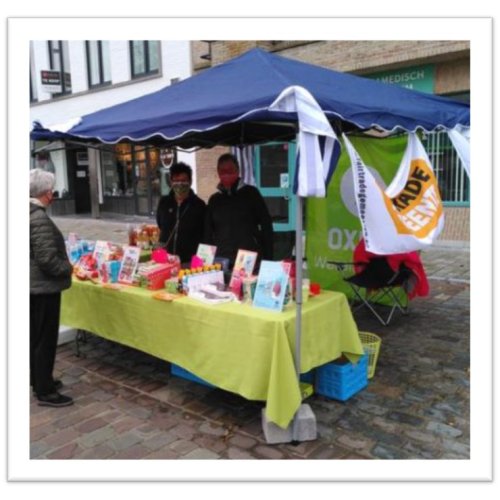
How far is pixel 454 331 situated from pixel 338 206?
6.12 ft

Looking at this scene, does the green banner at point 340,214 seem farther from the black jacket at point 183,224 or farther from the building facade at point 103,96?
the building facade at point 103,96

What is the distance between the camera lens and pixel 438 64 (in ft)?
29.8

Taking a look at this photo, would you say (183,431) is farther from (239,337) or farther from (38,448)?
(38,448)

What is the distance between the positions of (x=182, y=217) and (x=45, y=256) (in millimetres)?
1578

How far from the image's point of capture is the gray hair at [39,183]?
10.9ft

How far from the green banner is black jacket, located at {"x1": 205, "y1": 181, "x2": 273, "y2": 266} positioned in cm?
155

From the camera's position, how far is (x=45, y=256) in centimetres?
332

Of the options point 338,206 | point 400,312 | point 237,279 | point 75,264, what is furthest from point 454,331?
point 75,264

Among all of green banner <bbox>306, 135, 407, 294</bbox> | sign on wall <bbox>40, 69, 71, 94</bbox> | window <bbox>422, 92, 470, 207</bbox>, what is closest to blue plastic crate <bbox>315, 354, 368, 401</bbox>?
green banner <bbox>306, 135, 407, 294</bbox>

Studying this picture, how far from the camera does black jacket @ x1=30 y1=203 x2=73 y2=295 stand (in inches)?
130

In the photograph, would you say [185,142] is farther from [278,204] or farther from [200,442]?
[278,204]

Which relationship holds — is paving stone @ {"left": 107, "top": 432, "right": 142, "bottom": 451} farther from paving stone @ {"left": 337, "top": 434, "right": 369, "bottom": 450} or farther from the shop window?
the shop window

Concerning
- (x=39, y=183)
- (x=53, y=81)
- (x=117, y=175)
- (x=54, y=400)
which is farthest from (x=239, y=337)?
(x=53, y=81)

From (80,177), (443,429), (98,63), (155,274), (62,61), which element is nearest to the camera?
(443,429)
